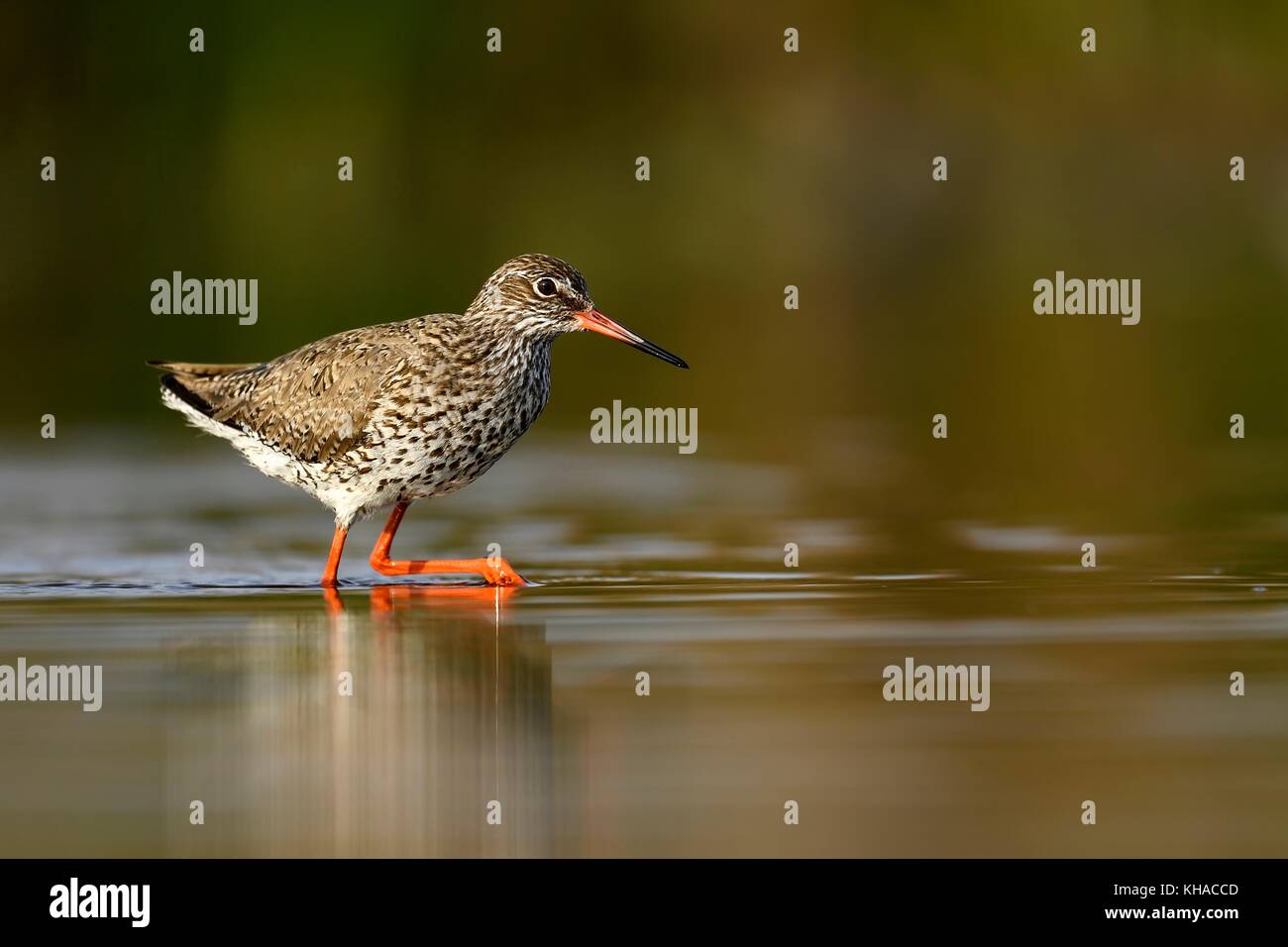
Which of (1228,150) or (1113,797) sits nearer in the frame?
(1113,797)

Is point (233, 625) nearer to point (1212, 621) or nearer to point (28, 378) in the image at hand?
point (1212, 621)

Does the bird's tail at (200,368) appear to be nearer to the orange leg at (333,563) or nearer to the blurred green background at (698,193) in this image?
the orange leg at (333,563)

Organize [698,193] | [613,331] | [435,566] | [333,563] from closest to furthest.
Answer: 1. [333,563]
2. [435,566]
3. [613,331]
4. [698,193]

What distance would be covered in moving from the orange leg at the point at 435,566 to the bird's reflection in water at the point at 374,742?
4.02 feet

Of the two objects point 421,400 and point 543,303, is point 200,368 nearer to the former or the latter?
point 421,400

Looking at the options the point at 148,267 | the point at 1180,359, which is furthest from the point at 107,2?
the point at 1180,359

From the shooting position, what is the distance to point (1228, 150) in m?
29.8

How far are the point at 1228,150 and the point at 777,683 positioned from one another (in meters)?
22.6

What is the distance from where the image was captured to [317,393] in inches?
507

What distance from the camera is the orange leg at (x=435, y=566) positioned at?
12.2m

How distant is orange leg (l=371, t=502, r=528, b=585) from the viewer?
39.9ft

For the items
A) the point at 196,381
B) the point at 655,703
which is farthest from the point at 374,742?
the point at 196,381

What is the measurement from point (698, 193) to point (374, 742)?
74.3ft

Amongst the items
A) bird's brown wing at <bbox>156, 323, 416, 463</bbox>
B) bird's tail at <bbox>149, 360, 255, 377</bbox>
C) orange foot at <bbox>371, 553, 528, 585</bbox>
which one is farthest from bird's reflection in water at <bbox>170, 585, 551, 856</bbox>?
bird's tail at <bbox>149, 360, 255, 377</bbox>
